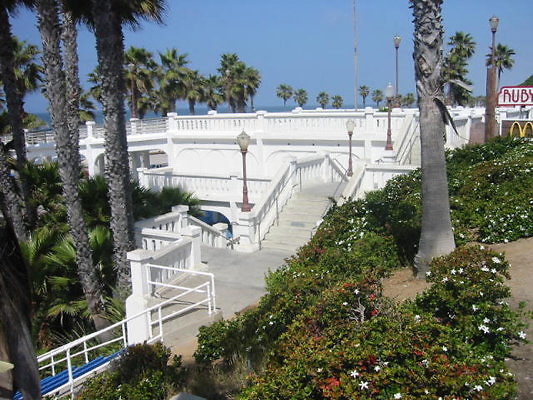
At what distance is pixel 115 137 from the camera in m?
10.9

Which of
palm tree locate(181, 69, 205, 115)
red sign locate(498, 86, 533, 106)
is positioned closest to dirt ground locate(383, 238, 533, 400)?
red sign locate(498, 86, 533, 106)

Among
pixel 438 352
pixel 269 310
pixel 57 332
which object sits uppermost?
pixel 438 352

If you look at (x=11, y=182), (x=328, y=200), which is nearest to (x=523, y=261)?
(x=328, y=200)

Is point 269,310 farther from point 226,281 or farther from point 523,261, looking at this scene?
point 226,281

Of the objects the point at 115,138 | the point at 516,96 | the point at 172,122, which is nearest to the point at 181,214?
the point at 115,138

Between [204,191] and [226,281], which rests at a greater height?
[204,191]

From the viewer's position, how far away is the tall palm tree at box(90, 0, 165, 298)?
10422mm

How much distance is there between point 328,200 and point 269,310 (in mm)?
9584

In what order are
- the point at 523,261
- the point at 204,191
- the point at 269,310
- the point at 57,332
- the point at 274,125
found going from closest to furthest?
the point at 269,310, the point at 523,261, the point at 57,332, the point at 204,191, the point at 274,125

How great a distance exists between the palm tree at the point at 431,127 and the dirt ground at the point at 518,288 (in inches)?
17.8

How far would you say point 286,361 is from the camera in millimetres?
5109

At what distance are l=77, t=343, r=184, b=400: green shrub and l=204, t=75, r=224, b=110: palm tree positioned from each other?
40.0 meters

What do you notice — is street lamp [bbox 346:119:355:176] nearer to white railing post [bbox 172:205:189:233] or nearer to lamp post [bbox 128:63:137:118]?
white railing post [bbox 172:205:189:233]

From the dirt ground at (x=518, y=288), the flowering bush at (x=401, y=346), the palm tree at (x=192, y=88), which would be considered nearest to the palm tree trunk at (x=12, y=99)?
the dirt ground at (x=518, y=288)
